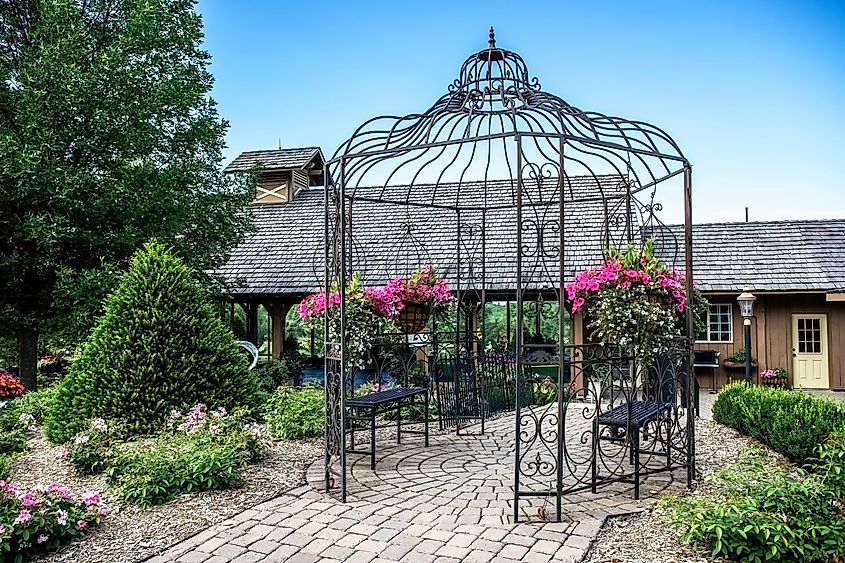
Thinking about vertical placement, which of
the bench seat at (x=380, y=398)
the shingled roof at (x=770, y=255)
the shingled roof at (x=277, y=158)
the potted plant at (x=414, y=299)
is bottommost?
the bench seat at (x=380, y=398)

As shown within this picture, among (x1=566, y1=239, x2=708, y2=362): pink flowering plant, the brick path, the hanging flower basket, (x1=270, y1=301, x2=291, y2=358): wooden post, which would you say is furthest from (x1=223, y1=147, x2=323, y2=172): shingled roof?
(x1=566, y1=239, x2=708, y2=362): pink flowering plant

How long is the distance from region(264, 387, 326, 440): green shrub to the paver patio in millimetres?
1257

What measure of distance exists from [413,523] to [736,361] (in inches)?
502

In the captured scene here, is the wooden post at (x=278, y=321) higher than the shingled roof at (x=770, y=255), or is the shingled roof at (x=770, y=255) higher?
the shingled roof at (x=770, y=255)

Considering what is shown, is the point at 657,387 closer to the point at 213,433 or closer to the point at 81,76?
the point at 213,433

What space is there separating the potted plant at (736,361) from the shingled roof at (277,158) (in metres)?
12.3

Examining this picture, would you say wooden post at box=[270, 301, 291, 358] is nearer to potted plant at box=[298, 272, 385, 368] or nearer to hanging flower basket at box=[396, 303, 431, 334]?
hanging flower basket at box=[396, 303, 431, 334]

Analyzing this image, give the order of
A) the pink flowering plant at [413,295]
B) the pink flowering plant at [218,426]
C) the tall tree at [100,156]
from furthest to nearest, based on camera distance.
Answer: the tall tree at [100,156], the pink flowering plant at [413,295], the pink flowering plant at [218,426]

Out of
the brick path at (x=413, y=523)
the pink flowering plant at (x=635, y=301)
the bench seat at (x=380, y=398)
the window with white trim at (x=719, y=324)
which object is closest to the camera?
the brick path at (x=413, y=523)

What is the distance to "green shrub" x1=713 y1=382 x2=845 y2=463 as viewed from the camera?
6508mm

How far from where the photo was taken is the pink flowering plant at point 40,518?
409 centimetres

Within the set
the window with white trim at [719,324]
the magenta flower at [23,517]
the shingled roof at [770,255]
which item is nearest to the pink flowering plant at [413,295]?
the magenta flower at [23,517]

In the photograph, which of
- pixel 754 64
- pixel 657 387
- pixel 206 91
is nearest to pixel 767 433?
pixel 657 387

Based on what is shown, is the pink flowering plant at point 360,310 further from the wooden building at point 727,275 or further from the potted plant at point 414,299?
the wooden building at point 727,275
